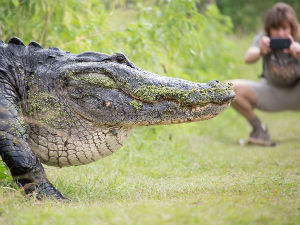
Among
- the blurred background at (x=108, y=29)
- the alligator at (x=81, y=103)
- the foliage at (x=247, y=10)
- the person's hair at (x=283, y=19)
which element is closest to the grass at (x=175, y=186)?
the alligator at (x=81, y=103)

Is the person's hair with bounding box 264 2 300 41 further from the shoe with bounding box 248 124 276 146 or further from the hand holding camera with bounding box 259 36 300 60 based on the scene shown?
the shoe with bounding box 248 124 276 146

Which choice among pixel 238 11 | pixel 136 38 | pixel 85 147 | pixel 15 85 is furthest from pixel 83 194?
pixel 238 11

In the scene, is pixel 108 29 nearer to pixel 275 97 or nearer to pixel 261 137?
pixel 261 137

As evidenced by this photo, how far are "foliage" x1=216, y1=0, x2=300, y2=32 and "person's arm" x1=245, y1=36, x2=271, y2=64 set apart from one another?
8.34 metres

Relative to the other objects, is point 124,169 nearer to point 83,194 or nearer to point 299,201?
point 83,194

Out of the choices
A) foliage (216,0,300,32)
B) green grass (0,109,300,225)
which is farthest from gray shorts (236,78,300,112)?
foliage (216,0,300,32)

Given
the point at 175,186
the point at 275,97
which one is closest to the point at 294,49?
the point at 275,97

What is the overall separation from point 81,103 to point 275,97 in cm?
442

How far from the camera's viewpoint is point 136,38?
5195mm

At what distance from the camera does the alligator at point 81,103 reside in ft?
9.30

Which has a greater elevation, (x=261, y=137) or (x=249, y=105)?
(x=249, y=105)

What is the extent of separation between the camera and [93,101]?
290cm

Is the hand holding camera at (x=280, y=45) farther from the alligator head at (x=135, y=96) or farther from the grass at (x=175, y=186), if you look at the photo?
the alligator head at (x=135, y=96)

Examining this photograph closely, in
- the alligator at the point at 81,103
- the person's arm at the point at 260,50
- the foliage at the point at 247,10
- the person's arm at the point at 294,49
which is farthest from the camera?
the foliage at the point at 247,10
